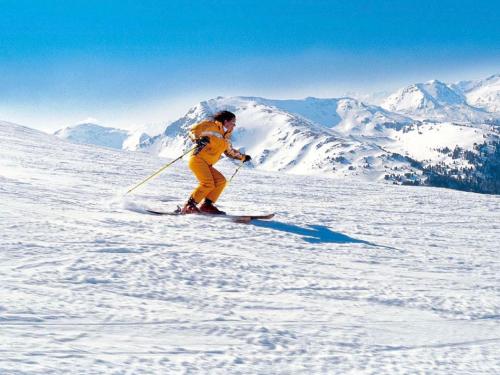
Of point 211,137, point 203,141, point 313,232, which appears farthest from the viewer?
point 211,137

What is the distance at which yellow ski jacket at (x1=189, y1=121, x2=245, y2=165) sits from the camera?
30.1ft

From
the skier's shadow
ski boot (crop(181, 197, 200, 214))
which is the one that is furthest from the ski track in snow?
ski boot (crop(181, 197, 200, 214))

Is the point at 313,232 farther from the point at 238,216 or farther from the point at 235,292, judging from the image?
the point at 235,292

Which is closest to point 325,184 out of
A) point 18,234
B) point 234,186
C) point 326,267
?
point 234,186

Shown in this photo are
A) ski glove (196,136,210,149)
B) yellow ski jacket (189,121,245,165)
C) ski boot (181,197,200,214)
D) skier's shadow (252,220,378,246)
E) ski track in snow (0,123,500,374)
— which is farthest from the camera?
yellow ski jacket (189,121,245,165)

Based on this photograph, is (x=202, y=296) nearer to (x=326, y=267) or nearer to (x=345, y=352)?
(x=345, y=352)

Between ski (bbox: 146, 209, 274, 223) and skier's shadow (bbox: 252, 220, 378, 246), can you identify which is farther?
ski (bbox: 146, 209, 274, 223)

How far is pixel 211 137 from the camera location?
362 inches

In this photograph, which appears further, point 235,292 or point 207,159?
point 207,159

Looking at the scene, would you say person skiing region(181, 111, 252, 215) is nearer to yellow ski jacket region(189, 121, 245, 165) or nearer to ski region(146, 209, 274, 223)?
yellow ski jacket region(189, 121, 245, 165)

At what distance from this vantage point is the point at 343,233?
27.3 ft

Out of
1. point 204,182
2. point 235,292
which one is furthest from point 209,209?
point 235,292

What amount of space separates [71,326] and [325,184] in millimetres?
13354

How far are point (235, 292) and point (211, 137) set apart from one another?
5020mm
